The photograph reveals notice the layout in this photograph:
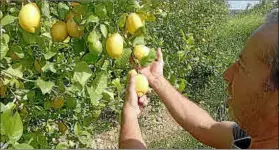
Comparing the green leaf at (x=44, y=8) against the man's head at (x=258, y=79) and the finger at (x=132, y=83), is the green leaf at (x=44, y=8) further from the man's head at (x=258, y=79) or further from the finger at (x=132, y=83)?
the man's head at (x=258, y=79)

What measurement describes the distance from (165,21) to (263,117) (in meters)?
3.98

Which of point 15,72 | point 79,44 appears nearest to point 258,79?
point 79,44

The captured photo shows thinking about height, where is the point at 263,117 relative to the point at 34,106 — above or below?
above

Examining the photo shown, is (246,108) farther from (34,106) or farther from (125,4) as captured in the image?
(34,106)

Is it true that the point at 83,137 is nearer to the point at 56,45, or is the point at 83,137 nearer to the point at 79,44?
the point at 56,45

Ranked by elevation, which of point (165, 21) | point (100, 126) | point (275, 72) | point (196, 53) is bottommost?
point (100, 126)

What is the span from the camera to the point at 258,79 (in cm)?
89

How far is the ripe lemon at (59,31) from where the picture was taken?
113cm

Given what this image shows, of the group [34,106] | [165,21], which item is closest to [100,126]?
[165,21]

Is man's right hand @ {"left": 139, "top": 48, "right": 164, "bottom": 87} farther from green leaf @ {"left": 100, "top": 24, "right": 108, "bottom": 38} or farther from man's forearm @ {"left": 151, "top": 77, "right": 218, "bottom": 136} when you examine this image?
green leaf @ {"left": 100, "top": 24, "right": 108, "bottom": 38}

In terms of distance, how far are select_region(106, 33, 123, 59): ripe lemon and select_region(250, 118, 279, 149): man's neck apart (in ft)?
1.08

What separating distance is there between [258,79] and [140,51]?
13.9 inches

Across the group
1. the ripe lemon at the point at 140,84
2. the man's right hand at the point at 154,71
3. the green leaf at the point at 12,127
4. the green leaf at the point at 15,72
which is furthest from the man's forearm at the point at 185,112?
the green leaf at the point at 12,127

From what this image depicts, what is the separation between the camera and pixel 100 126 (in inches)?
163
